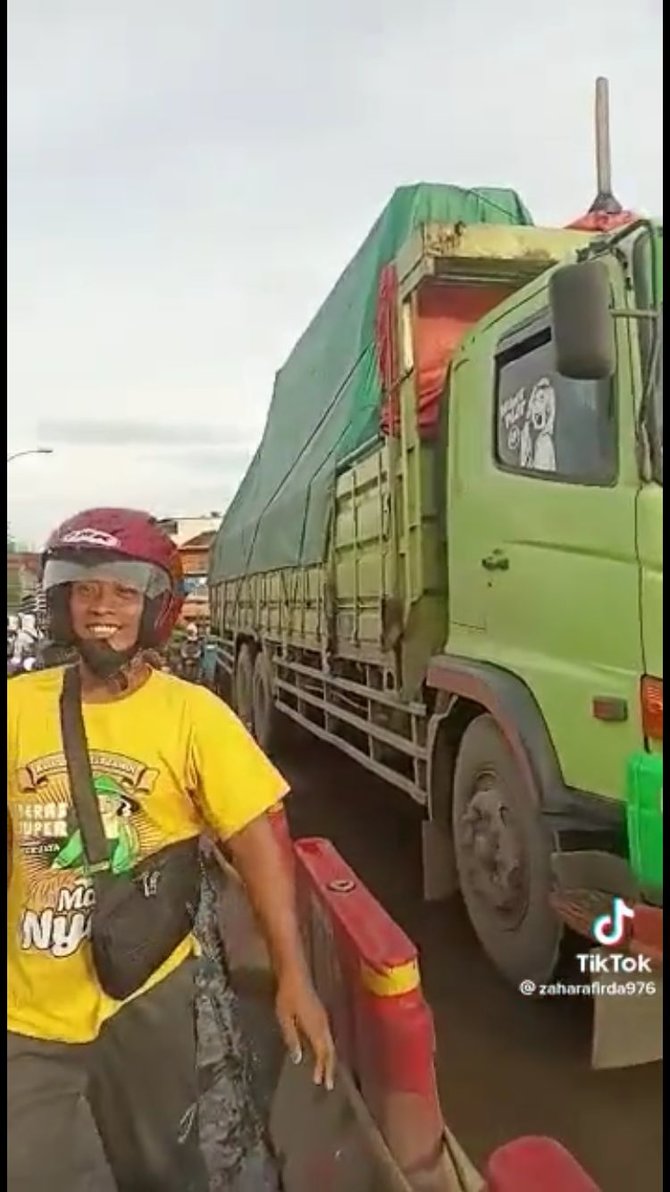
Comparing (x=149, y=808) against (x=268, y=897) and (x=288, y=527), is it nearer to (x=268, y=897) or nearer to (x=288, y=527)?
(x=268, y=897)

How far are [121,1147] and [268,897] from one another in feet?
1.31

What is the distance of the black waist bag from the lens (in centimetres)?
155

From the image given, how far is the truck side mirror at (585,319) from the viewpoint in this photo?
1972 mm

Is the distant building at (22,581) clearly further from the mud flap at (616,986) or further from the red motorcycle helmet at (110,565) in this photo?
the mud flap at (616,986)

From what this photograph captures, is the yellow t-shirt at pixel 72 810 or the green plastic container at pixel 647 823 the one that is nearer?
the yellow t-shirt at pixel 72 810

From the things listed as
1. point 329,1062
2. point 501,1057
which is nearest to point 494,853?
point 501,1057

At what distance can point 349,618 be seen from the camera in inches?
117

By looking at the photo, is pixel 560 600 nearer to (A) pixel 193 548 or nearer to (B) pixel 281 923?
(A) pixel 193 548

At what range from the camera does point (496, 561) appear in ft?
8.02

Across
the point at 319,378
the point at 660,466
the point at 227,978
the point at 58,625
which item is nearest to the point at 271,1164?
the point at 227,978

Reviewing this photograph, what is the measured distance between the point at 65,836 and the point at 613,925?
877 millimetres

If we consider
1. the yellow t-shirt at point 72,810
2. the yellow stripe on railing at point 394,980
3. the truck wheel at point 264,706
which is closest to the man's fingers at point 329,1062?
the yellow stripe on railing at point 394,980

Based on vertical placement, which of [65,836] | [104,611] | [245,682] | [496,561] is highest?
[496,561]

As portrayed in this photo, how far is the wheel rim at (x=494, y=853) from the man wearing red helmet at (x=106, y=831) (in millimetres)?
782
